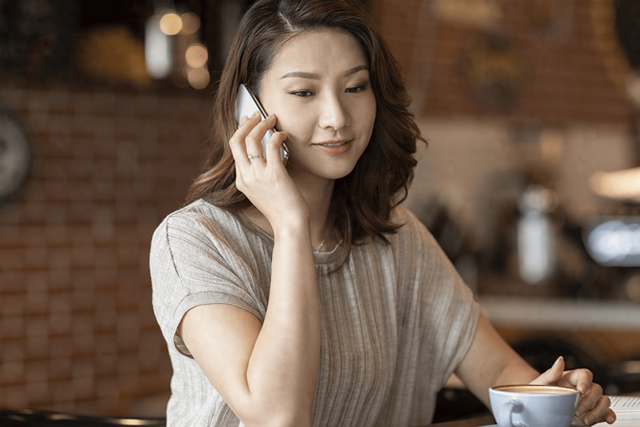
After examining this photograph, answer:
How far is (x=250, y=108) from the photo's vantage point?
44.6 inches

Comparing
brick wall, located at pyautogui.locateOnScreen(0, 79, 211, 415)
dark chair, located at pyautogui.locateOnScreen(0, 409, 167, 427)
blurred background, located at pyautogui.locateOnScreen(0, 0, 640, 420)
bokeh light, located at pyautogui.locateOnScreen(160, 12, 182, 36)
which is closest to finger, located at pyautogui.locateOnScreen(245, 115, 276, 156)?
dark chair, located at pyautogui.locateOnScreen(0, 409, 167, 427)

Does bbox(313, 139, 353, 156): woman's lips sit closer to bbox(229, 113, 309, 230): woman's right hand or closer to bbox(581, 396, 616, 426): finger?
bbox(229, 113, 309, 230): woman's right hand

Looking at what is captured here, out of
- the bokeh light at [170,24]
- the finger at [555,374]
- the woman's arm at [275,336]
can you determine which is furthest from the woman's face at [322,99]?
the bokeh light at [170,24]

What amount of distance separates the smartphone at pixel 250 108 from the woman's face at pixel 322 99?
21 mm

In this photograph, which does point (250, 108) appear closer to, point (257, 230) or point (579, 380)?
point (257, 230)

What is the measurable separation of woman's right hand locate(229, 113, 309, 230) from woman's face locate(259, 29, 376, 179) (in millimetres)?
49

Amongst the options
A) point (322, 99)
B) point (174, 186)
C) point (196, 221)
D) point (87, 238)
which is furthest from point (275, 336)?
point (174, 186)

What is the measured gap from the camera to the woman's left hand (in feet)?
3.21

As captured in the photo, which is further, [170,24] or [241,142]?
[170,24]

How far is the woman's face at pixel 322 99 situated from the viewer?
1.09 m

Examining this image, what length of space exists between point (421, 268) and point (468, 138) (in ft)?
8.48

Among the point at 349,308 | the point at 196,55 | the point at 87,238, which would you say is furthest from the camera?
the point at 196,55

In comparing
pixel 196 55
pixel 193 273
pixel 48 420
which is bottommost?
pixel 48 420

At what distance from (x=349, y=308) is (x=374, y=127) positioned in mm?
340
